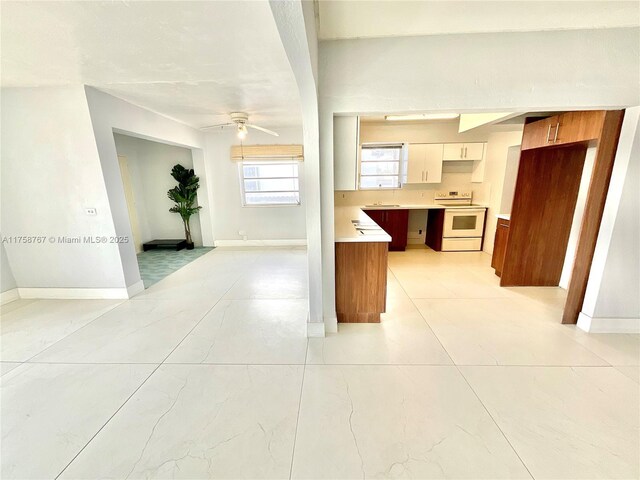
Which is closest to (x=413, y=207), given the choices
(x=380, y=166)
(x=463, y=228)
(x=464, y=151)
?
(x=463, y=228)

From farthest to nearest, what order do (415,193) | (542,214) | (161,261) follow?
(415,193), (161,261), (542,214)

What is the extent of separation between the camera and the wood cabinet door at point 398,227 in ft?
16.3

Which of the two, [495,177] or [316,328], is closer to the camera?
[316,328]

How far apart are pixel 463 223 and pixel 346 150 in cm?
360

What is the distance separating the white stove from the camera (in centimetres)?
479

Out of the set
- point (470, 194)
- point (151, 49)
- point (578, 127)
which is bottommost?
point (470, 194)

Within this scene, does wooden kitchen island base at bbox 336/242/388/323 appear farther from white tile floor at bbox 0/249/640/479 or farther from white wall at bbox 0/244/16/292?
white wall at bbox 0/244/16/292

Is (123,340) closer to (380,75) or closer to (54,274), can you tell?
(54,274)

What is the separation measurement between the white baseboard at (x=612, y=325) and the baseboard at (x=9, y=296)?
6522 mm

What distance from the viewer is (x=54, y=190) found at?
2.92m

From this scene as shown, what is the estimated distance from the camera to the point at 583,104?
6.40 feet

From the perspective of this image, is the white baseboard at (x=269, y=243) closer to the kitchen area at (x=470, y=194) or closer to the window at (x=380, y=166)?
the kitchen area at (x=470, y=194)

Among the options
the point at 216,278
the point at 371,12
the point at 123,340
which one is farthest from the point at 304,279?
the point at 371,12

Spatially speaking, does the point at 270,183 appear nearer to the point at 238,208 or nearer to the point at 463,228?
the point at 238,208
